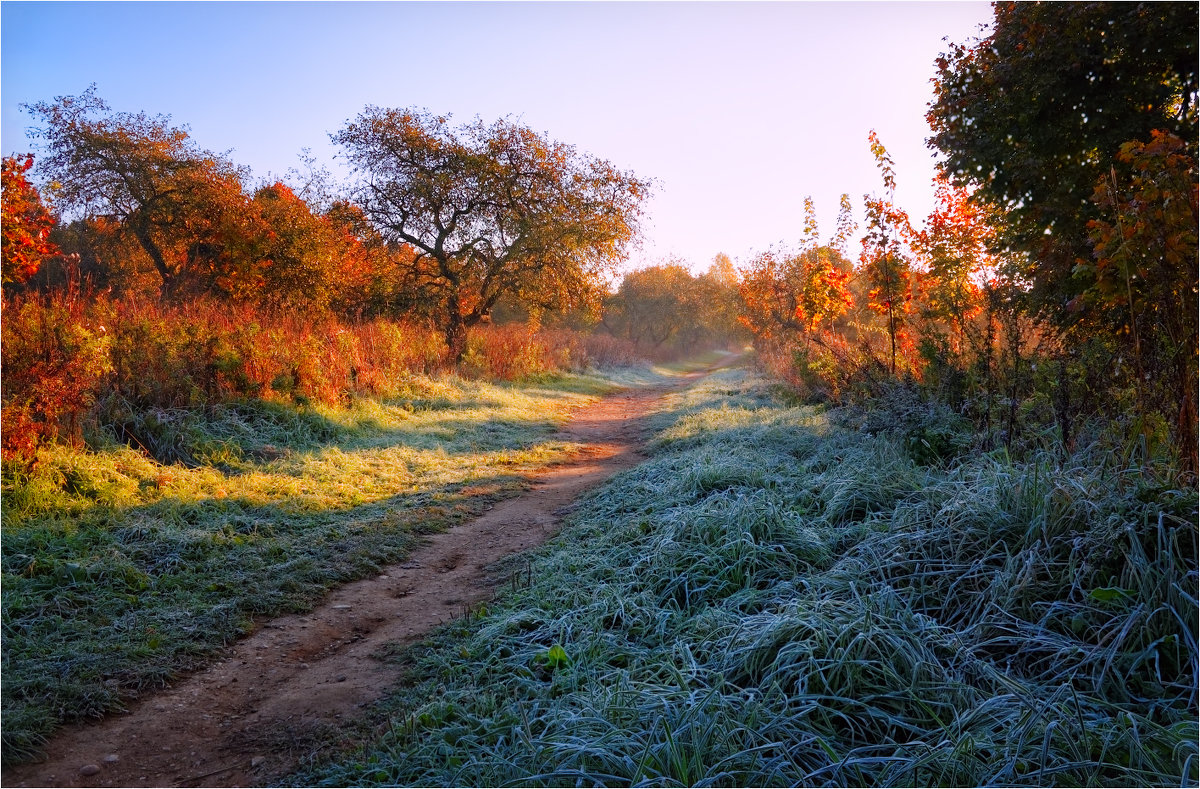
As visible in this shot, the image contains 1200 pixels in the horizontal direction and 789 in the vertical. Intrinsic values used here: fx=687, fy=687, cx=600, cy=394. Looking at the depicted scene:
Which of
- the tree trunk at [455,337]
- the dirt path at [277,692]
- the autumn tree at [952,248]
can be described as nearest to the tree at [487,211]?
the tree trunk at [455,337]

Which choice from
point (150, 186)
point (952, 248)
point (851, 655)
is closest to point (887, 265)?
point (952, 248)

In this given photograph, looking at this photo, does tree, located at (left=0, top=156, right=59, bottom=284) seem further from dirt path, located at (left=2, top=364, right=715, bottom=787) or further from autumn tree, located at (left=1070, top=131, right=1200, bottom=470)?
autumn tree, located at (left=1070, top=131, right=1200, bottom=470)

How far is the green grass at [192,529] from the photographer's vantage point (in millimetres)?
3512

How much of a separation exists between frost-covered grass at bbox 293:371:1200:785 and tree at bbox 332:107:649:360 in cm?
1572

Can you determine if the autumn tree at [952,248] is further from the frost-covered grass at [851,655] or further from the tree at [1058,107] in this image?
the frost-covered grass at [851,655]

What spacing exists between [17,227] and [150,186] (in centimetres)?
1515

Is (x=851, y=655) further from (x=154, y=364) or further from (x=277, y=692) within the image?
(x=154, y=364)

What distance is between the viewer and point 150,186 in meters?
19.2

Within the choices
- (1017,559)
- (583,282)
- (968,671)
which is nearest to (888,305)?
(1017,559)

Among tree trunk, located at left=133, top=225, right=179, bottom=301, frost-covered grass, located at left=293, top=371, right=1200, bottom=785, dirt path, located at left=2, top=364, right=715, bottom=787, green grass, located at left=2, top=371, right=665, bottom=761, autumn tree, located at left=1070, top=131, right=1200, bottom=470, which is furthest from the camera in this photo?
tree trunk, located at left=133, top=225, right=179, bottom=301

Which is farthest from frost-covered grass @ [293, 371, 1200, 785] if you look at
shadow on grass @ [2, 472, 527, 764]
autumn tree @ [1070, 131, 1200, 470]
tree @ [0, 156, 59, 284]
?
tree @ [0, 156, 59, 284]

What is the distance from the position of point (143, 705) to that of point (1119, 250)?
5.81m

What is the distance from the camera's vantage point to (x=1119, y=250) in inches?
162

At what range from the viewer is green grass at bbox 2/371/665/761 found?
3512 mm
